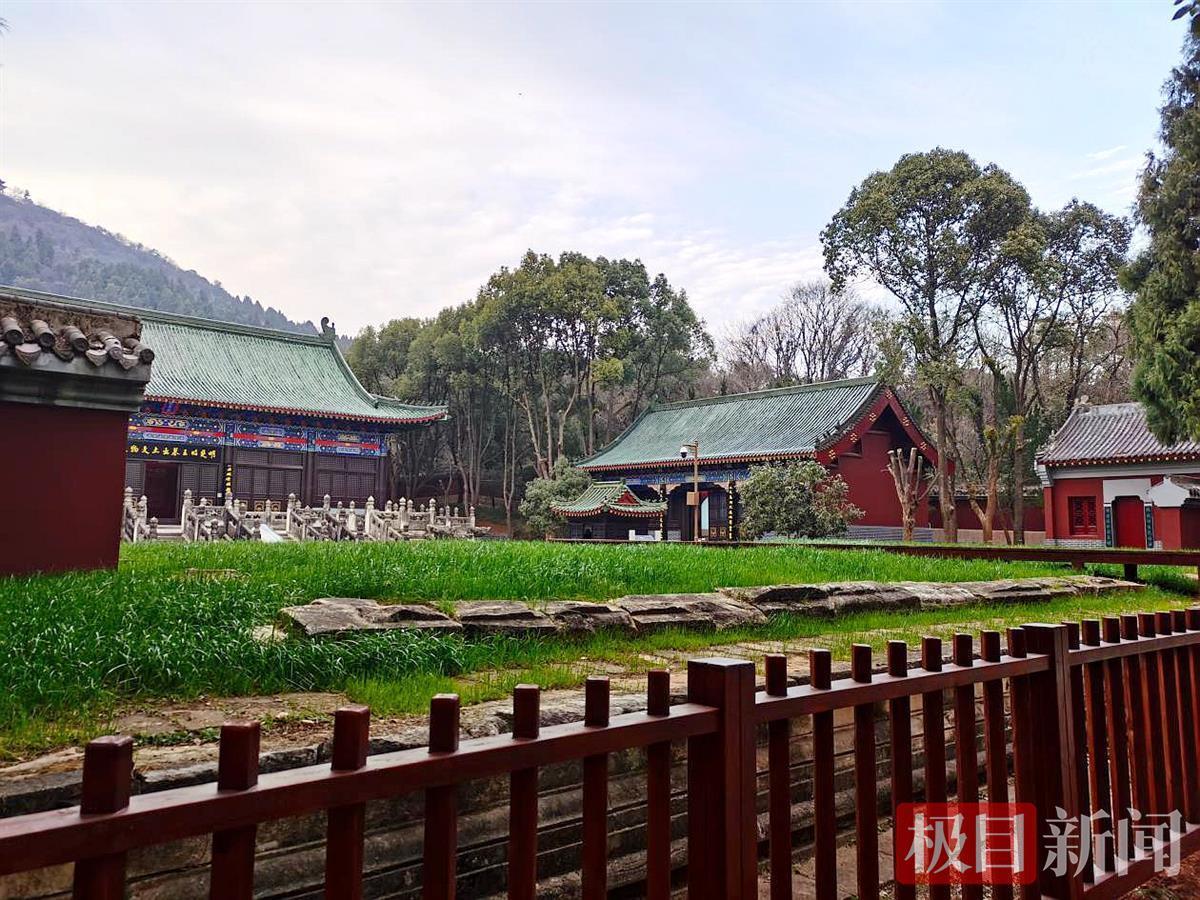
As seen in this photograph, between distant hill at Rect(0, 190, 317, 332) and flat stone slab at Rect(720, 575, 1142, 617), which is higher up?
distant hill at Rect(0, 190, 317, 332)

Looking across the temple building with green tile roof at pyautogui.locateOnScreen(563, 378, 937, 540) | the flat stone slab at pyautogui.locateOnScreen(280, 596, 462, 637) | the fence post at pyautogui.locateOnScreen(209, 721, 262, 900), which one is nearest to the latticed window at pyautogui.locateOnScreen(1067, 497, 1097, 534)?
the temple building with green tile roof at pyautogui.locateOnScreen(563, 378, 937, 540)

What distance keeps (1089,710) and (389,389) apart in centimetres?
3836

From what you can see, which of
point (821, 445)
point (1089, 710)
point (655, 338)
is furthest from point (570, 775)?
point (655, 338)

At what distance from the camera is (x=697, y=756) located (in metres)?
1.70

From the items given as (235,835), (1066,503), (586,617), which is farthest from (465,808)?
(1066,503)

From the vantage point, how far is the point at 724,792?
64.6 inches

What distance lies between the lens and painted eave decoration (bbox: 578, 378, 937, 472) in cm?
2338

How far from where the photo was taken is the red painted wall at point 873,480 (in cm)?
2369

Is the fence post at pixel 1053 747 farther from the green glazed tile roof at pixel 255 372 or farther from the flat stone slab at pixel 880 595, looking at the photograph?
the green glazed tile roof at pixel 255 372

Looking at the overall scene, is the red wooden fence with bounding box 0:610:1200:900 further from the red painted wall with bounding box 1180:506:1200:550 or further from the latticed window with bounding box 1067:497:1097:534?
the latticed window with bounding box 1067:497:1097:534

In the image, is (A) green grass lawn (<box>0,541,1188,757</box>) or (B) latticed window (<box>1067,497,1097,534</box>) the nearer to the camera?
(A) green grass lawn (<box>0,541,1188,757</box>)

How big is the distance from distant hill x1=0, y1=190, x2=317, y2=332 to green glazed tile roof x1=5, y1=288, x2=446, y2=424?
5831 centimetres

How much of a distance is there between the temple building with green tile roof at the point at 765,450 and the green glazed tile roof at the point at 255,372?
296 inches

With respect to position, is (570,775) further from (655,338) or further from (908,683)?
(655,338)
